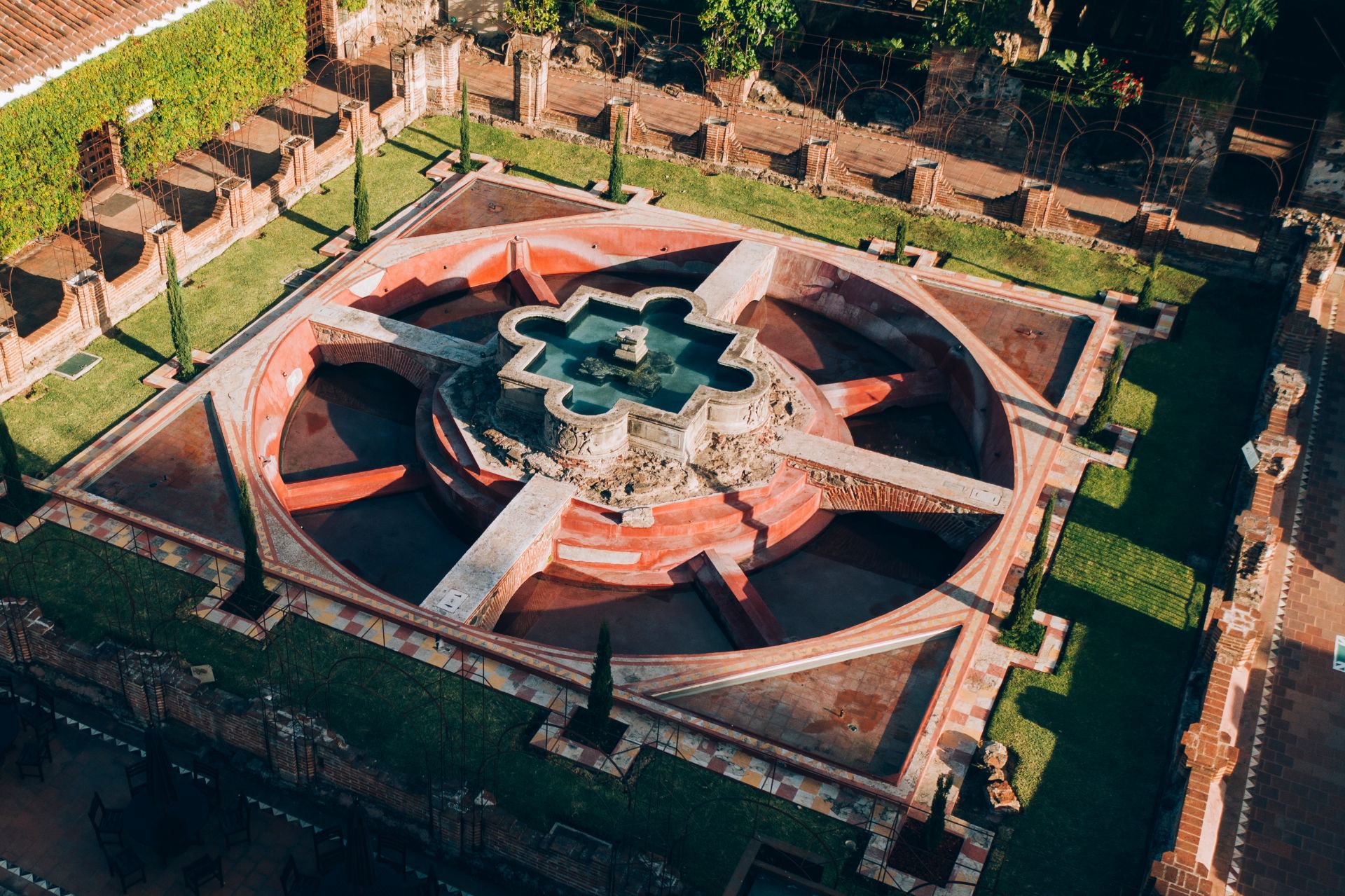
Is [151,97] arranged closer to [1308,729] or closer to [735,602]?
[735,602]

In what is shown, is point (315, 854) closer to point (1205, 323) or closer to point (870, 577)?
point (870, 577)

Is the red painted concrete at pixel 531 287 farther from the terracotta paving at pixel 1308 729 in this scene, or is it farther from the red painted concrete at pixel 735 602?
the terracotta paving at pixel 1308 729

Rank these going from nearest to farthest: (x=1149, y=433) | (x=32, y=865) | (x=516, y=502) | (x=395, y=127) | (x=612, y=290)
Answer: (x=32, y=865), (x=516, y=502), (x=1149, y=433), (x=612, y=290), (x=395, y=127)

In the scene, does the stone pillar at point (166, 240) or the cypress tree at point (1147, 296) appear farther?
the cypress tree at point (1147, 296)

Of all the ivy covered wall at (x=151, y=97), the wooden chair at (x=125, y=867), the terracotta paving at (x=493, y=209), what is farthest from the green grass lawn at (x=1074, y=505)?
the ivy covered wall at (x=151, y=97)

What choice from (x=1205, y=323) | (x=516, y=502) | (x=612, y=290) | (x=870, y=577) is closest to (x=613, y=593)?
(x=516, y=502)

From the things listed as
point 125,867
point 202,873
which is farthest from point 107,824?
point 202,873
